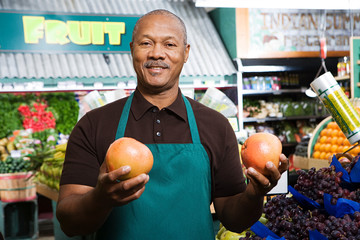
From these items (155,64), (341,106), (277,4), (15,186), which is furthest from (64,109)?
(155,64)

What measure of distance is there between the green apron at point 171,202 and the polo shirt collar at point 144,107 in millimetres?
29

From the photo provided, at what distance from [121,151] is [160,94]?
1.52 ft

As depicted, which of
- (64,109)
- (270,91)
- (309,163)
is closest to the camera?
(309,163)

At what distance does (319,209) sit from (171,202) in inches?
27.5

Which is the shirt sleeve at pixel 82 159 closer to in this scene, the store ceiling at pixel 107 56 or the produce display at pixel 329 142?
the produce display at pixel 329 142

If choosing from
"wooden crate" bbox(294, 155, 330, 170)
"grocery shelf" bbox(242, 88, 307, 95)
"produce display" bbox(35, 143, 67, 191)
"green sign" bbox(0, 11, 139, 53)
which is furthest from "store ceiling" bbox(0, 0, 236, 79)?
"wooden crate" bbox(294, 155, 330, 170)

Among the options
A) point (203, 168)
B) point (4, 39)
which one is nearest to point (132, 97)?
point (203, 168)

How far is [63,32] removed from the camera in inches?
285

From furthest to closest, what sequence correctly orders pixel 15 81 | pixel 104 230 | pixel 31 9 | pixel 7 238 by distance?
pixel 31 9, pixel 15 81, pixel 7 238, pixel 104 230

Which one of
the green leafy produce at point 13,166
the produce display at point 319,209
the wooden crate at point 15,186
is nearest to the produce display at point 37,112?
the green leafy produce at point 13,166

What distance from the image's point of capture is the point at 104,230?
4.92ft

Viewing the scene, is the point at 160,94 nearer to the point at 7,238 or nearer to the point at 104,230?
the point at 104,230

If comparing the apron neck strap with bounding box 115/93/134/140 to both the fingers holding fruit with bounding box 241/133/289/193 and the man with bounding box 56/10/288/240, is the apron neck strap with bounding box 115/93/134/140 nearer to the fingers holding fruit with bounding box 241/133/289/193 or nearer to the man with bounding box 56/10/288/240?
the man with bounding box 56/10/288/240

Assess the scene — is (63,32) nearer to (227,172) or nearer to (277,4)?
(277,4)
